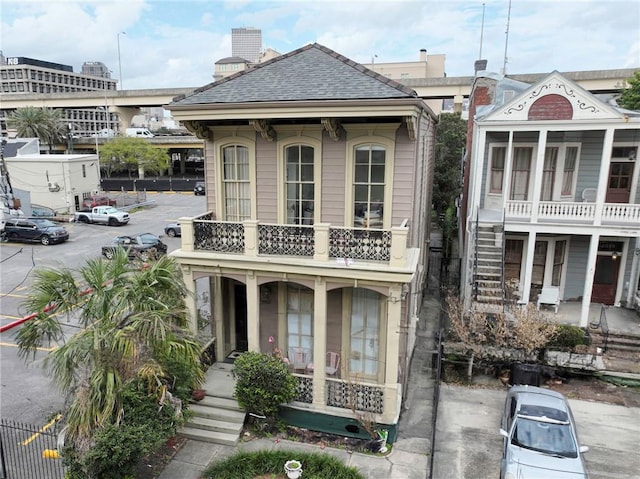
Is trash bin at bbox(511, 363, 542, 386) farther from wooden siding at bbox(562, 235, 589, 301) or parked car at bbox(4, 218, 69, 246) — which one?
parked car at bbox(4, 218, 69, 246)

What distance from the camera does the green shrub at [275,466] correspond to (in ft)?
30.7

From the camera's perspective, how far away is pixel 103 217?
36156 mm

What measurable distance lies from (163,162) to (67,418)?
5681 cm

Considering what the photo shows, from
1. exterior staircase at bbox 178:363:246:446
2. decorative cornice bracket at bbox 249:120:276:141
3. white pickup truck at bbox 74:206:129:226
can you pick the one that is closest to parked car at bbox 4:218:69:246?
white pickup truck at bbox 74:206:129:226

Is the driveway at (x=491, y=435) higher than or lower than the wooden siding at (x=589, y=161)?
lower

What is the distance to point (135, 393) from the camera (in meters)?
8.53

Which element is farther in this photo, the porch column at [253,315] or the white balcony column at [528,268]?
the white balcony column at [528,268]

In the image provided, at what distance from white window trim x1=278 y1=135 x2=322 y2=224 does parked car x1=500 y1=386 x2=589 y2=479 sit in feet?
20.5

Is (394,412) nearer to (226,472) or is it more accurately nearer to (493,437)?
(493,437)

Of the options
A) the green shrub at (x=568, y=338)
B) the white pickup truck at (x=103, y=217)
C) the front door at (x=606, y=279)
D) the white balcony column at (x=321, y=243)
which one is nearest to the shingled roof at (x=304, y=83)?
the white balcony column at (x=321, y=243)

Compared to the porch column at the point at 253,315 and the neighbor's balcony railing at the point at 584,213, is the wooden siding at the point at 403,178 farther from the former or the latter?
the neighbor's balcony railing at the point at 584,213

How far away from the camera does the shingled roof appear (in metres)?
10.3

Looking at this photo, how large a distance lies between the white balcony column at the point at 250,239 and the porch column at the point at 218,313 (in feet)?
7.14

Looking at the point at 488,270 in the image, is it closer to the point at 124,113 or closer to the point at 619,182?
the point at 619,182
